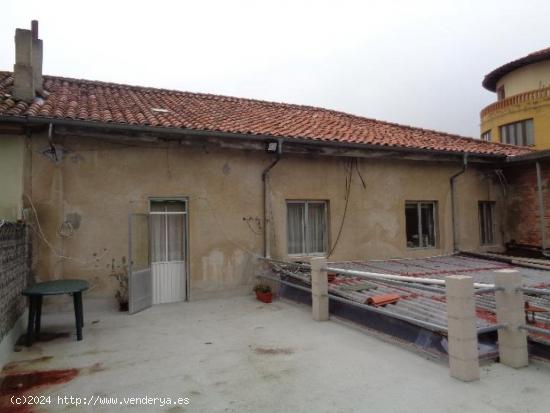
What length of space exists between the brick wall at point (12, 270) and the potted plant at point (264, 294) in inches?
171

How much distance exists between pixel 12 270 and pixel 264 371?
4129 millimetres

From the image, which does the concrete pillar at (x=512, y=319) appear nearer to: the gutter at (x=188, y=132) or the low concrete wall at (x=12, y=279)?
the gutter at (x=188, y=132)

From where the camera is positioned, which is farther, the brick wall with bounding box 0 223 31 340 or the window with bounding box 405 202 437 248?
the window with bounding box 405 202 437 248

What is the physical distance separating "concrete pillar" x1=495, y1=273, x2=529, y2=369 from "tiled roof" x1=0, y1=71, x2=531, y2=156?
5673mm

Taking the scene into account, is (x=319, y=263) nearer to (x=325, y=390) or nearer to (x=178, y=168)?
(x=325, y=390)

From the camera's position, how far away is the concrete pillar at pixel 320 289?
709cm

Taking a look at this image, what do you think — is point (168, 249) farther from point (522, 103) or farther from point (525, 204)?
point (522, 103)

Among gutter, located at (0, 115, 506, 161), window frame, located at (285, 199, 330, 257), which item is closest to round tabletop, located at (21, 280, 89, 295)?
gutter, located at (0, 115, 506, 161)

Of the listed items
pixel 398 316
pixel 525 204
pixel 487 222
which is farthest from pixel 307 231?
pixel 525 204

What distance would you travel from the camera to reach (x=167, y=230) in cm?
898

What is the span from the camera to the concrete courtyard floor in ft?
13.4

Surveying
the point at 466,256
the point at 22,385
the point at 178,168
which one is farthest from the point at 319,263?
the point at 466,256

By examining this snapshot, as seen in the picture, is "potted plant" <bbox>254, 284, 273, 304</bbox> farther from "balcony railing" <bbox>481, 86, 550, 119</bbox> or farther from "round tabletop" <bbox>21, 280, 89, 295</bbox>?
"balcony railing" <bbox>481, 86, 550, 119</bbox>

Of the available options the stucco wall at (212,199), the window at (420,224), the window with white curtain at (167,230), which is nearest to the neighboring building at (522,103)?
the stucco wall at (212,199)
